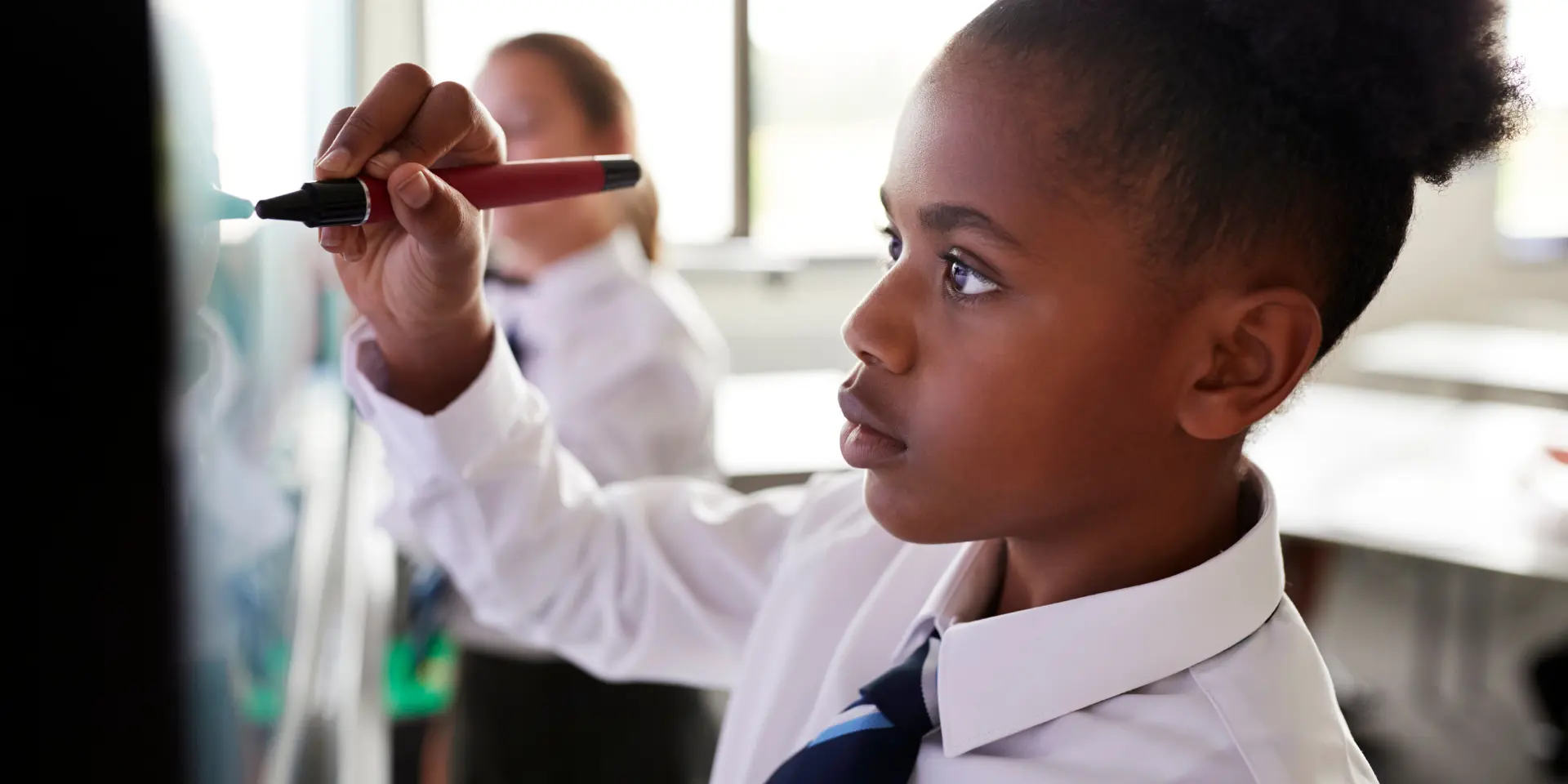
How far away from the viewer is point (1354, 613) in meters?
4.00

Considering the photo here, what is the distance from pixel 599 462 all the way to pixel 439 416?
924 millimetres

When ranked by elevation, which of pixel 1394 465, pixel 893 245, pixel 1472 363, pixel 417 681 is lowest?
pixel 417 681

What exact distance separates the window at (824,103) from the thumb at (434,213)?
4092 millimetres

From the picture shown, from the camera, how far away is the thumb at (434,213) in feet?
1.97

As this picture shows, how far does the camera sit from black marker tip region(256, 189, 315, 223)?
0.49 metres

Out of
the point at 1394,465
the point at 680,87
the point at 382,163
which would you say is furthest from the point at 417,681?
the point at 680,87

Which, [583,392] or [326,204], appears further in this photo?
[583,392]

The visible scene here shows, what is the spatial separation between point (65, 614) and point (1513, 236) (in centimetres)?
575

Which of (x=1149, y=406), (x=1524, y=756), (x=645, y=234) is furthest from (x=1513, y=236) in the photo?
(x=1149, y=406)

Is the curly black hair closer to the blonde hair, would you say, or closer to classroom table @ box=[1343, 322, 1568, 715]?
the blonde hair

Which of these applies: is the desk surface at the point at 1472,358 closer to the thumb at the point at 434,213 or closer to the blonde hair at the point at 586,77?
the blonde hair at the point at 586,77

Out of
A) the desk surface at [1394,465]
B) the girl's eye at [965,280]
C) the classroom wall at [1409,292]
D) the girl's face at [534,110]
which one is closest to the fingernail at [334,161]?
the girl's eye at [965,280]

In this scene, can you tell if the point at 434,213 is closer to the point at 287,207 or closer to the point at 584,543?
the point at 287,207

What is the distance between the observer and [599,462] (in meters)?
1.75
